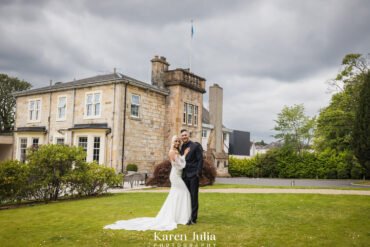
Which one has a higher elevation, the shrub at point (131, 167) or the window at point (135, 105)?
the window at point (135, 105)

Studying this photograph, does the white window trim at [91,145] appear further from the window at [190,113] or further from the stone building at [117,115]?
the window at [190,113]

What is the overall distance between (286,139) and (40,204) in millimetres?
29087

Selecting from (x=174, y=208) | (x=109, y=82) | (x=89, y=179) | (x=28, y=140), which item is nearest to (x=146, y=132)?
(x=109, y=82)

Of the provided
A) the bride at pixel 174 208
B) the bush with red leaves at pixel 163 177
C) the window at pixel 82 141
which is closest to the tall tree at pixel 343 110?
the bush with red leaves at pixel 163 177

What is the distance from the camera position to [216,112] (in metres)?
36.1

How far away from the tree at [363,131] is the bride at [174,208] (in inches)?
653

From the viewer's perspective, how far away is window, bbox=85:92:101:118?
24.0 meters

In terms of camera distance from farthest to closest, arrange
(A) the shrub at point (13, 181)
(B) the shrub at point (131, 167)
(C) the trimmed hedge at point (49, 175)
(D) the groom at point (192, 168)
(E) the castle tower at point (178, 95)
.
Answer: (E) the castle tower at point (178, 95) < (B) the shrub at point (131, 167) < (C) the trimmed hedge at point (49, 175) < (A) the shrub at point (13, 181) < (D) the groom at point (192, 168)

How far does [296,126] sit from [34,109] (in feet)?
89.7

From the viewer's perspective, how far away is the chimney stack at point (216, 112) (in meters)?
34.8

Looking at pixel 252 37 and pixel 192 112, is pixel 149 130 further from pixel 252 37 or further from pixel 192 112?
pixel 252 37

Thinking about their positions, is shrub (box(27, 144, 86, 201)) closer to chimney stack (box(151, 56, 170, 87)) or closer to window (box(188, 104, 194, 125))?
chimney stack (box(151, 56, 170, 87))

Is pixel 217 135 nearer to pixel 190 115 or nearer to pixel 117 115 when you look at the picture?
pixel 190 115

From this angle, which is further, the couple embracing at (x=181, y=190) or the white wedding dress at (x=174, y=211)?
the couple embracing at (x=181, y=190)
